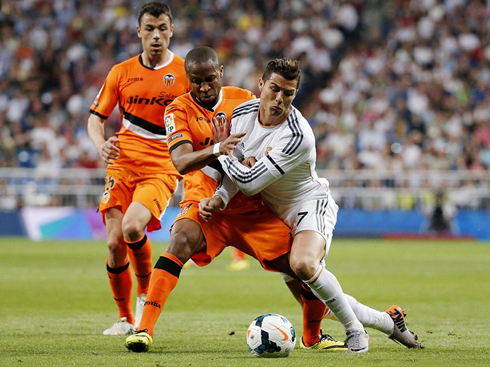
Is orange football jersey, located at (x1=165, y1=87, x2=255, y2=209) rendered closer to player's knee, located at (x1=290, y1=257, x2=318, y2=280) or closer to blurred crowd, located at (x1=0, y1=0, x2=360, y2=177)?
player's knee, located at (x1=290, y1=257, x2=318, y2=280)

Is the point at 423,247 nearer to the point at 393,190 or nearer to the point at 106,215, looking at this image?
the point at 393,190

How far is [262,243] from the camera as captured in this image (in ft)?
20.9

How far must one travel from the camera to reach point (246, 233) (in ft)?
21.2

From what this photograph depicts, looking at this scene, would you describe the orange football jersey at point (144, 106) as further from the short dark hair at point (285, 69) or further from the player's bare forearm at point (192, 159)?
the short dark hair at point (285, 69)

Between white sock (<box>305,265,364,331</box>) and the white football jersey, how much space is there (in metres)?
0.68

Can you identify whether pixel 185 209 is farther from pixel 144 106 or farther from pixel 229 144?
pixel 144 106

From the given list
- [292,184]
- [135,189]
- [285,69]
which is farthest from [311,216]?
[135,189]

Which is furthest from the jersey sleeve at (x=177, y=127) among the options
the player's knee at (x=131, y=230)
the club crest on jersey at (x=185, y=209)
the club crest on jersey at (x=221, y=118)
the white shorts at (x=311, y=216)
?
the player's knee at (x=131, y=230)

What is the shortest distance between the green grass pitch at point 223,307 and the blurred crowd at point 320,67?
4.53m

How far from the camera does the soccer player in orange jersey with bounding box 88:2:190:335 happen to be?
25.3 feet

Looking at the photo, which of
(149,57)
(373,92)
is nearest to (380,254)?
(373,92)

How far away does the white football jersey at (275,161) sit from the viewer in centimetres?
607

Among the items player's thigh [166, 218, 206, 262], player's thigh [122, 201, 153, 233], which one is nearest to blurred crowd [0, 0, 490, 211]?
player's thigh [122, 201, 153, 233]

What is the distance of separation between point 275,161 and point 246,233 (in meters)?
0.70
